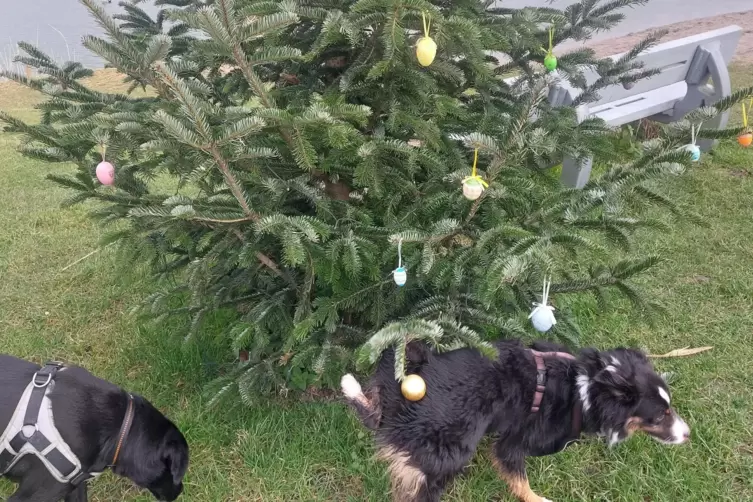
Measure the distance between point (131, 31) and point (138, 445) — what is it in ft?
6.72

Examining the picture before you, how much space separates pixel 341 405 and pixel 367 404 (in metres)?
0.76

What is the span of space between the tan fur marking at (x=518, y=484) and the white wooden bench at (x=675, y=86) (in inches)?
138

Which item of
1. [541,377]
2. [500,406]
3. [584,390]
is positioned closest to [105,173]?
[500,406]

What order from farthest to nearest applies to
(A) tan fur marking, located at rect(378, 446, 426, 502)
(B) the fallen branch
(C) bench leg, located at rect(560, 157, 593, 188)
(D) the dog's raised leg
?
1. (C) bench leg, located at rect(560, 157, 593, 188)
2. (B) the fallen branch
3. (D) the dog's raised leg
4. (A) tan fur marking, located at rect(378, 446, 426, 502)

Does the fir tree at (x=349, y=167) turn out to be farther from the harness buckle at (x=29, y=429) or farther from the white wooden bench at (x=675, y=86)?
the white wooden bench at (x=675, y=86)

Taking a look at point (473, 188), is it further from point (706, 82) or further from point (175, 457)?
point (706, 82)

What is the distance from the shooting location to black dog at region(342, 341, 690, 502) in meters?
2.04

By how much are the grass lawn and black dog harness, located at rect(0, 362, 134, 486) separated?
1.83 feet

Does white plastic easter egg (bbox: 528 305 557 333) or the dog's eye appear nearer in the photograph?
white plastic easter egg (bbox: 528 305 557 333)

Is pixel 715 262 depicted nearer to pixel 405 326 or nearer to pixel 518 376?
pixel 518 376

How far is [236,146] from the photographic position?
5.88ft

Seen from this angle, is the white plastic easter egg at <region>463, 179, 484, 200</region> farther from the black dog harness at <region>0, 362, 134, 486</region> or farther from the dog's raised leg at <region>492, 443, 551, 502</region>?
the black dog harness at <region>0, 362, 134, 486</region>

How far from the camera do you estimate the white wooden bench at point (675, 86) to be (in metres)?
4.96

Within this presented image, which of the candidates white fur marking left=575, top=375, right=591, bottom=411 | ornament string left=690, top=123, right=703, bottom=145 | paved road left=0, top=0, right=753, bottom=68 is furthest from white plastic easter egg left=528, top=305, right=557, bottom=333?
paved road left=0, top=0, right=753, bottom=68
